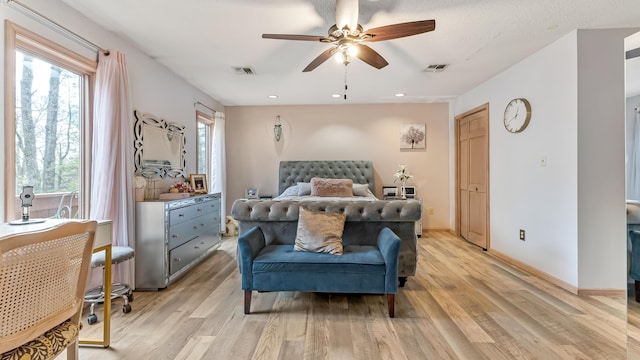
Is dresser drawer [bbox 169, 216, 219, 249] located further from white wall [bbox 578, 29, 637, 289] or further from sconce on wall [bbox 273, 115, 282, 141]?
white wall [bbox 578, 29, 637, 289]

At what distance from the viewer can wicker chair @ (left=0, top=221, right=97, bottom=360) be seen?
0.96m

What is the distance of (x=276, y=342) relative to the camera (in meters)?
1.89

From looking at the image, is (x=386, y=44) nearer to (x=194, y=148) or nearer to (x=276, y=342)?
(x=276, y=342)

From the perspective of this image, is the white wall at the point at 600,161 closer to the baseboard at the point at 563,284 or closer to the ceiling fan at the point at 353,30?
the baseboard at the point at 563,284

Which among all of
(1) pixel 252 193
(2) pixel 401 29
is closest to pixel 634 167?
(2) pixel 401 29

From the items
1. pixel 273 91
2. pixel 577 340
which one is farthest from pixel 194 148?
pixel 577 340

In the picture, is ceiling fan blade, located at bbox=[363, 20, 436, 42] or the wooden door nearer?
ceiling fan blade, located at bbox=[363, 20, 436, 42]

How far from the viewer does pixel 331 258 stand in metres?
2.26

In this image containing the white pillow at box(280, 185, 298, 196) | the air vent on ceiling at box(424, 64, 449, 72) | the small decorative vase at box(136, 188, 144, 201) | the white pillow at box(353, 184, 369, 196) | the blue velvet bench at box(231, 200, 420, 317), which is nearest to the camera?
the blue velvet bench at box(231, 200, 420, 317)

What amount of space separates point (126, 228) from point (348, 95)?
3790 mm

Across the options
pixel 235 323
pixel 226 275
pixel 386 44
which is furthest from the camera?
pixel 226 275

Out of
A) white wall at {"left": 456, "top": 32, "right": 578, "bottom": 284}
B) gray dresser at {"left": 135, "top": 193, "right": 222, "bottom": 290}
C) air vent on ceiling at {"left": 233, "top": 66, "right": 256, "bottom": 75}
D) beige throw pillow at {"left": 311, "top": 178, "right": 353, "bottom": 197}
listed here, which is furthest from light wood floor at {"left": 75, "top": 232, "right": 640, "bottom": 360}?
air vent on ceiling at {"left": 233, "top": 66, "right": 256, "bottom": 75}

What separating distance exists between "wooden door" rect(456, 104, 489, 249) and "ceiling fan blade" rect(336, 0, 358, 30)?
299 cm

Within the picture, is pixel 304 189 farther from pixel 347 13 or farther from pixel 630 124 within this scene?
pixel 630 124
